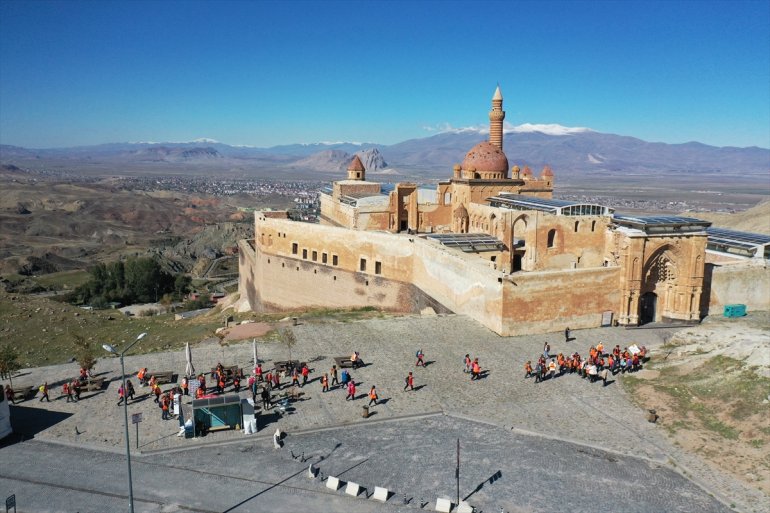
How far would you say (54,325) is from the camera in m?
31.0

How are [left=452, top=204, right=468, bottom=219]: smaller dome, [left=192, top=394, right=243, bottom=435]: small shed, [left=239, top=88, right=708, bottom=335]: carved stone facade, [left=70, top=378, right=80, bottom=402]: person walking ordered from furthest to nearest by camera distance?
[left=452, top=204, right=468, bottom=219]: smaller dome < [left=239, top=88, right=708, bottom=335]: carved stone facade < [left=70, top=378, right=80, bottom=402]: person walking < [left=192, top=394, right=243, bottom=435]: small shed

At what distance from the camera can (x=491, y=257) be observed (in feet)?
116

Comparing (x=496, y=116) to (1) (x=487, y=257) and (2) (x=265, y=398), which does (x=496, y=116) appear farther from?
(2) (x=265, y=398)

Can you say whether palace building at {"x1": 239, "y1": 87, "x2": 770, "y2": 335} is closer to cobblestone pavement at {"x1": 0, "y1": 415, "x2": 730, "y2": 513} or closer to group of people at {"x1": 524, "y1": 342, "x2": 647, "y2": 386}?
group of people at {"x1": 524, "y1": 342, "x2": 647, "y2": 386}

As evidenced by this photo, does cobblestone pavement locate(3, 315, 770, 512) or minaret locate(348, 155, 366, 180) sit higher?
Result: minaret locate(348, 155, 366, 180)

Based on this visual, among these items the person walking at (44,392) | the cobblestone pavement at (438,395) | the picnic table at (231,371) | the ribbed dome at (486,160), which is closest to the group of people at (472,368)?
the cobblestone pavement at (438,395)

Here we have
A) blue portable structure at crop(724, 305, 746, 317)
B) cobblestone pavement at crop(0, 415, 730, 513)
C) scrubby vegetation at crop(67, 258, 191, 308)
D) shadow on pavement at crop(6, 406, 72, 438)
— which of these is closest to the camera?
cobblestone pavement at crop(0, 415, 730, 513)

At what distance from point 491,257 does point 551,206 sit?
591 cm

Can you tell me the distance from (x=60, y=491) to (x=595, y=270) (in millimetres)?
23441

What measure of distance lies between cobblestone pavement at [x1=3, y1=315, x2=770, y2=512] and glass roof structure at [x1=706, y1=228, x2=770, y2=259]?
999cm

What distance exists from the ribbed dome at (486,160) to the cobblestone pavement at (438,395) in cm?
2000

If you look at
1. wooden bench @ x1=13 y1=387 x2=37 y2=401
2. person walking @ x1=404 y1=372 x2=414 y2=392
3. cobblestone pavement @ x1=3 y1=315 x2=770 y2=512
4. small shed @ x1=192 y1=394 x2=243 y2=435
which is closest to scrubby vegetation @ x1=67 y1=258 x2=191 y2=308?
cobblestone pavement @ x1=3 y1=315 x2=770 y2=512

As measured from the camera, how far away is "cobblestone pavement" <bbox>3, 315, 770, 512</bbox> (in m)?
17.6

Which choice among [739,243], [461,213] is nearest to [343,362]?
[461,213]
